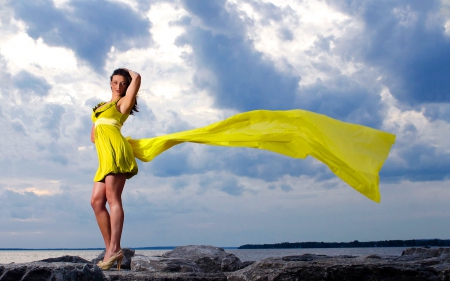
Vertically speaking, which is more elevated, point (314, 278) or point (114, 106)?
point (114, 106)

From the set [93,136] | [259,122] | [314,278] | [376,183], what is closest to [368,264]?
[314,278]

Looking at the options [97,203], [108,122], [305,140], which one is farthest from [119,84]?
[305,140]

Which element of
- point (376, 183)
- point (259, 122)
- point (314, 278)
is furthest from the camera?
point (259, 122)

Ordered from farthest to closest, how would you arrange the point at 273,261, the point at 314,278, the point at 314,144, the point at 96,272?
1. the point at 314,144
2. the point at 273,261
3. the point at 314,278
4. the point at 96,272

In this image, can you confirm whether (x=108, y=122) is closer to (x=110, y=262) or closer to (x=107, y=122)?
(x=107, y=122)

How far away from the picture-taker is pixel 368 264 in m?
5.58

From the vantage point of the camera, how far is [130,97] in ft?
23.5

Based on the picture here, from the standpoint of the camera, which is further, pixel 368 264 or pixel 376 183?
pixel 376 183

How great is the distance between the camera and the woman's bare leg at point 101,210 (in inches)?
271

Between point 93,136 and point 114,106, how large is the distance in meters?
0.56

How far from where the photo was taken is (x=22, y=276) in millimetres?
4441

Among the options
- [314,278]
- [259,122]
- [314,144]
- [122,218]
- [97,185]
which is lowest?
[314,278]

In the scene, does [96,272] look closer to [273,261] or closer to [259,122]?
[273,261]

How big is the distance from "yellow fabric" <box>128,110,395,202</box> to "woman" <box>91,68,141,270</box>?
541 millimetres
